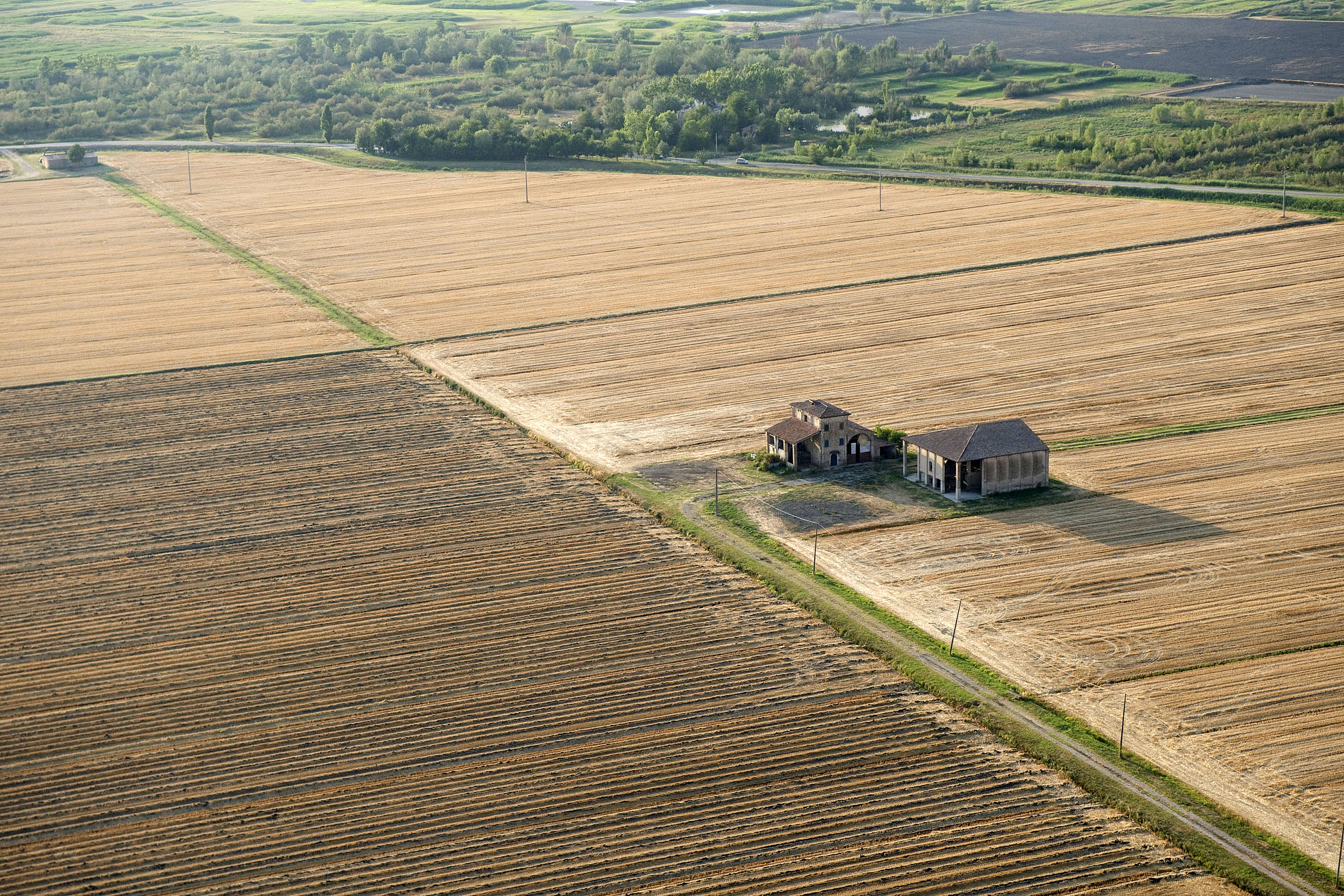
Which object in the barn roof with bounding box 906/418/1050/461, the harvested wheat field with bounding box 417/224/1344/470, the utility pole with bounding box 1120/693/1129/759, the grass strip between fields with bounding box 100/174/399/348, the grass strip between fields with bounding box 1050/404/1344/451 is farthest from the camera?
the grass strip between fields with bounding box 100/174/399/348

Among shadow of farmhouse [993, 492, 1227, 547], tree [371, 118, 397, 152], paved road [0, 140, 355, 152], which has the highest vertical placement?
tree [371, 118, 397, 152]

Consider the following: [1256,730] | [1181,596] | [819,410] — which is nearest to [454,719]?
[1256,730]

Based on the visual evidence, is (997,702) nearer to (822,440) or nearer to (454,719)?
(454,719)

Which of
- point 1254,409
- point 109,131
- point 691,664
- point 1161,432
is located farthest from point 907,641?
point 109,131

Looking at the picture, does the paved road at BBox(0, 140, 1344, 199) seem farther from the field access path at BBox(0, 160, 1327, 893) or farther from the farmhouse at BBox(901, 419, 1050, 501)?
the farmhouse at BBox(901, 419, 1050, 501)

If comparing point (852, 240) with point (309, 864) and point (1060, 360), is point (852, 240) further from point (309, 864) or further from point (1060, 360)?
point (309, 864)

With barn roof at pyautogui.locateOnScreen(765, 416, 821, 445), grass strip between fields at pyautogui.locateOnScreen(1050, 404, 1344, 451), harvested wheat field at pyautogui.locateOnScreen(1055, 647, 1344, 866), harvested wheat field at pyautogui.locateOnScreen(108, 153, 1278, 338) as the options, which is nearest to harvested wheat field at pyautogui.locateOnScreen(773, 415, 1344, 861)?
harvested wheat field at pyautogui.locateOnScreen(1055, 647, 1344, 866)

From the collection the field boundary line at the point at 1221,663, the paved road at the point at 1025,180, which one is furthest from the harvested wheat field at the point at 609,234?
the field boundary line at the point at 1221,663
